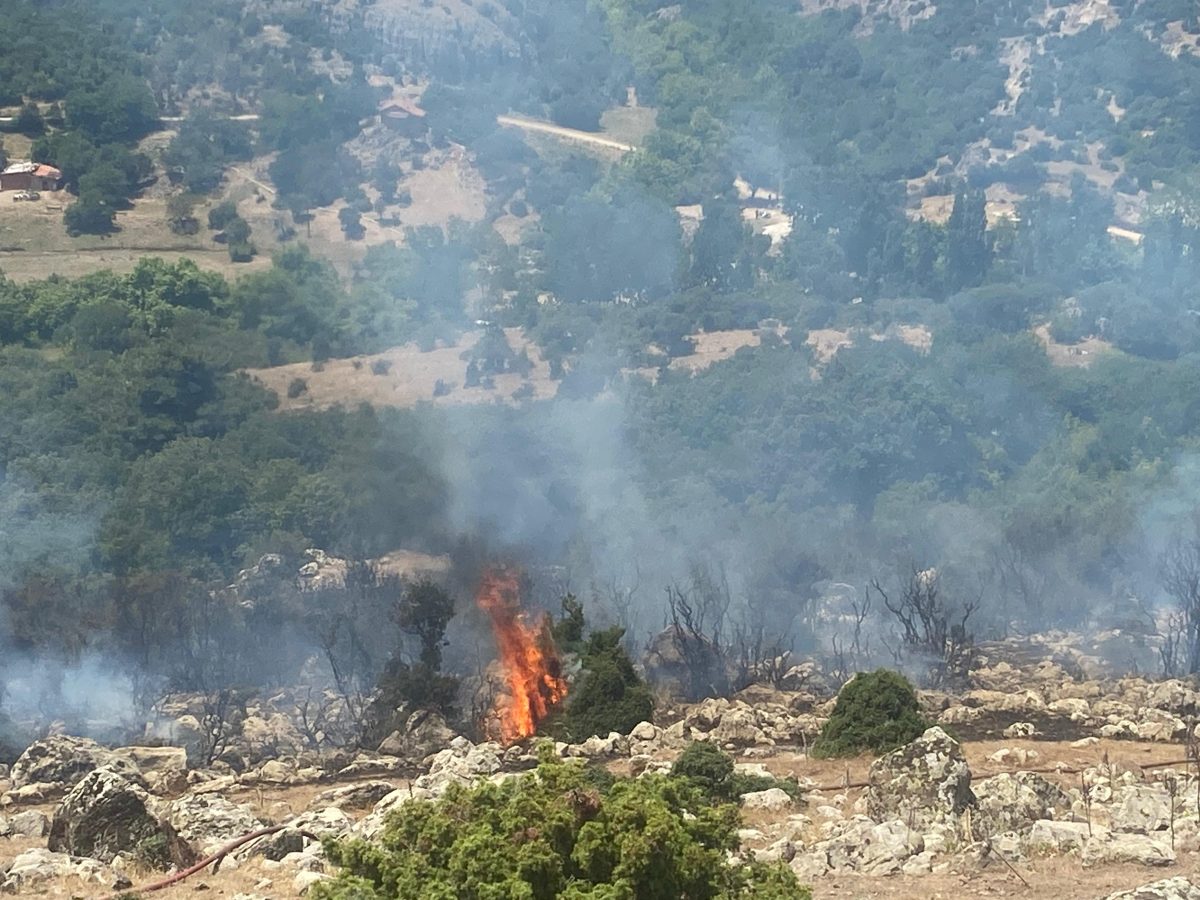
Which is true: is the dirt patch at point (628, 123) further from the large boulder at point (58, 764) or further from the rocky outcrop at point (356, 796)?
the rocky outcrop at point (356, 796)

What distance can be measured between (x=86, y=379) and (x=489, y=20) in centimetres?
7332

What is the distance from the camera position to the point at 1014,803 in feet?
88.4

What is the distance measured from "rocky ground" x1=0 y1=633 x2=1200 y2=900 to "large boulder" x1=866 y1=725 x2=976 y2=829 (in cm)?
3

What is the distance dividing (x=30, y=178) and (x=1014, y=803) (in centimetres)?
8757

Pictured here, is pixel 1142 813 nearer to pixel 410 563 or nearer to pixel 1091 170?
pixel 410 563

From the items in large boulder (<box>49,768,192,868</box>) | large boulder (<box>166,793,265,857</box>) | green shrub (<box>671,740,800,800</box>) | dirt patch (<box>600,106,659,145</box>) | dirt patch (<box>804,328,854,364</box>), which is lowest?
dirt patch (<box>804,328,854,364</box>)

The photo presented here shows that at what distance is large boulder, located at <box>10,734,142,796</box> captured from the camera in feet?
117

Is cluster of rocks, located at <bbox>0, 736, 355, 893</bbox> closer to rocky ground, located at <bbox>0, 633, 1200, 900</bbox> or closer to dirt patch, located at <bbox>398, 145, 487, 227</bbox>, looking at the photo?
rocky ground, located at <bbox>0, 633, 1200, 900</bbox>

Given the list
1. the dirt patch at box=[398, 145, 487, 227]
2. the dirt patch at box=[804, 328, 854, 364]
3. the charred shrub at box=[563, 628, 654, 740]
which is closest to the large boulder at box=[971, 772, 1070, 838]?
the charred shrub at box=[563, 628, 654, 740]

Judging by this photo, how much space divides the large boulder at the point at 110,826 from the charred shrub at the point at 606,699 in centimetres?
1509

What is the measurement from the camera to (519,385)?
94.7m

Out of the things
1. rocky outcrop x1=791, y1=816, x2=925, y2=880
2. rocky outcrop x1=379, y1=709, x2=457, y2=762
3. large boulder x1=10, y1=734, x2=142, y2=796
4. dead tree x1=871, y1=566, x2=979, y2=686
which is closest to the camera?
rocky outcrop x1=791, y1=816, x2=925, y2=880

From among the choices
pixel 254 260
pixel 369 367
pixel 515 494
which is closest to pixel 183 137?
pixel 254 260

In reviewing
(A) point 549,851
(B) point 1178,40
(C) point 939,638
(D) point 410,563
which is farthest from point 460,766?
(B) point 1178,40
